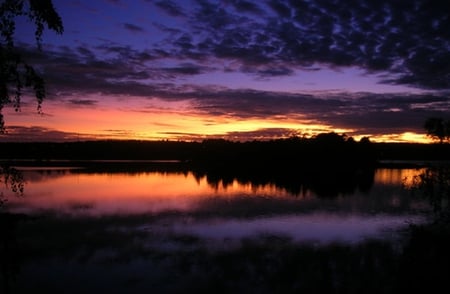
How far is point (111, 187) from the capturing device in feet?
208

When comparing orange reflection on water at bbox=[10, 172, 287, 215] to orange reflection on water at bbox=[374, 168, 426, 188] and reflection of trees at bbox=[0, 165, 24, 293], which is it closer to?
reflection of trees at bbox=[0, 165, 24, 293]

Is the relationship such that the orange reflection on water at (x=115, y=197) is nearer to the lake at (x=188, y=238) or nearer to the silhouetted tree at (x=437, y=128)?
the lake at (x=188, y=238)

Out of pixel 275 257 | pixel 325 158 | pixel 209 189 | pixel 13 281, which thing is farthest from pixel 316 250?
pixel 325 158

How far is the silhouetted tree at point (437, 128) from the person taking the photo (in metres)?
22.5

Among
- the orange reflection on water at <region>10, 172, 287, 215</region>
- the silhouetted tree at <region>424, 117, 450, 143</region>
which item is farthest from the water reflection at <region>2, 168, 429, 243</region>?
the silhouetted tree at <region>424, 117, 450, 143</region>

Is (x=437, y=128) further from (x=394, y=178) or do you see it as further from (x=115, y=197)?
(x=394, y=178)

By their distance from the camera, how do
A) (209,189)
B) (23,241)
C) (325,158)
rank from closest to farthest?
1. (23,241)
2. (209,189)
3. (325,158)

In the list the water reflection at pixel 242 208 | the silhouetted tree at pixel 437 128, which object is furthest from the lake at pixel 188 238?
the silhouetted tree at pixel 437 128

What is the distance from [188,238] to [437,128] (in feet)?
53.6

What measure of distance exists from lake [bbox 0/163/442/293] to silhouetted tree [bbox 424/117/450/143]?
6885 millimetres

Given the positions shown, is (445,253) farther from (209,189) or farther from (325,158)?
(325,158)

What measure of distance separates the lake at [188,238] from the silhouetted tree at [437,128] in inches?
271

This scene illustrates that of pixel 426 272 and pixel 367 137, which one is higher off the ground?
pixel 367 137

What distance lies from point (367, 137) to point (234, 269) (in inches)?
5923
